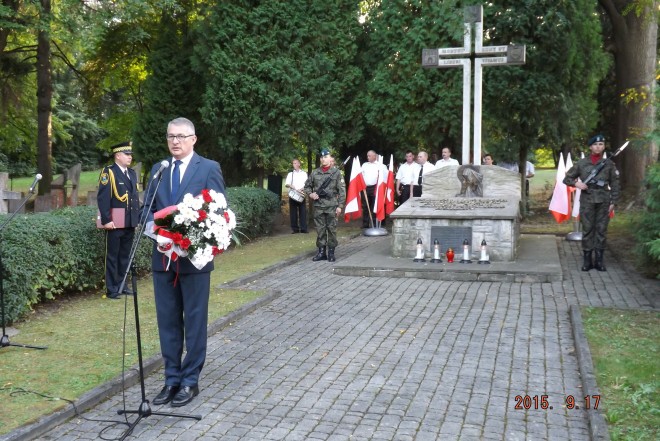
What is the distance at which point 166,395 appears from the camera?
5402mm

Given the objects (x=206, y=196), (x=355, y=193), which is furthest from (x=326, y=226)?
(x=206, y=196)

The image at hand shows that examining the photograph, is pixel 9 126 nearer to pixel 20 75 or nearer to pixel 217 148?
pixel 20 75

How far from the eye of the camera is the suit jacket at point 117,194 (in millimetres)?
9180

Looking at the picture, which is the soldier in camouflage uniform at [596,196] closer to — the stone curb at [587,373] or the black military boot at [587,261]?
the black military boot at [587,261]

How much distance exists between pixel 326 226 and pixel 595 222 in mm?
4810

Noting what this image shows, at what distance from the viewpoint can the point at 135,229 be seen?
977cm

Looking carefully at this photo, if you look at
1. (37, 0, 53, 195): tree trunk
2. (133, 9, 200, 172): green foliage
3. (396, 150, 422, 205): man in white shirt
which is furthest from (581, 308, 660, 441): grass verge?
(37, 0, 53, 195): tree trunk

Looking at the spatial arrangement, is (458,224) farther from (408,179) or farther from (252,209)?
(252,209)

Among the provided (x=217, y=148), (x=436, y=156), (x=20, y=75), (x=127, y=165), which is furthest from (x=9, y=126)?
(x=127, y=165)

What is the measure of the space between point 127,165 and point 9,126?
17.7 metres

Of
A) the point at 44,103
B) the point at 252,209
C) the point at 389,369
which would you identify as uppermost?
the point at 44,103

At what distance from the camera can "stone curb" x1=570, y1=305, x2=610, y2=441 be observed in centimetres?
464

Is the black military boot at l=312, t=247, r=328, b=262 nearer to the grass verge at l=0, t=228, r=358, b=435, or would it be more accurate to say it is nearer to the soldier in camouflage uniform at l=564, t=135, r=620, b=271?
the grass verge at l=0, t=228, r=358, b=435

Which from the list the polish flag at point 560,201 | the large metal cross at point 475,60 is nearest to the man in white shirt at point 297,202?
the large metal cross at point 475,60
